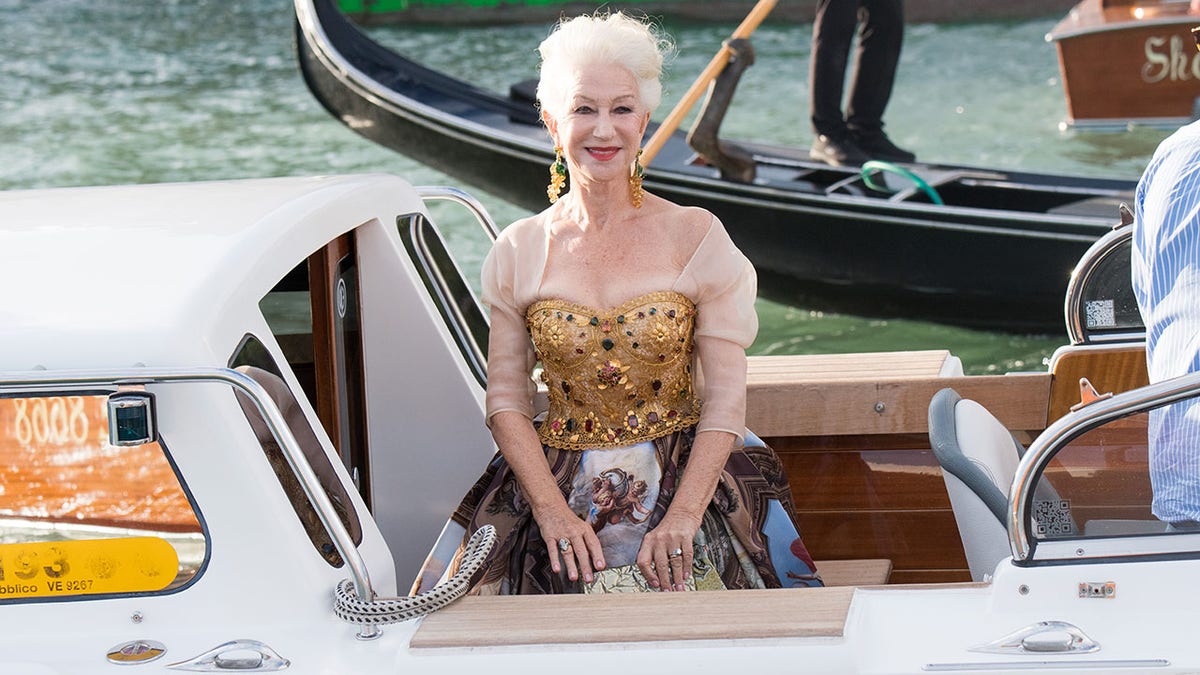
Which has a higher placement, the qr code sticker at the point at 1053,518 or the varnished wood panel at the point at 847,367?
the qr code sticker at the point at 1053,518

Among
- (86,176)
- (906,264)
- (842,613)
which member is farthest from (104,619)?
(86,176)

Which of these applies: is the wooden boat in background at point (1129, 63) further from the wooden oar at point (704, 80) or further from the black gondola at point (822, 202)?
the wooden oar at point (704, 80)

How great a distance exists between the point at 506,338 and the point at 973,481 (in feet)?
2.28

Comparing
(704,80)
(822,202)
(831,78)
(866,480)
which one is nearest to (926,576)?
(866,480)

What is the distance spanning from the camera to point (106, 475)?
1.75 metres

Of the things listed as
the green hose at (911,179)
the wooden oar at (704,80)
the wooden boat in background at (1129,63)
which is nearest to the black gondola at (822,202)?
the green hose at (911,179)

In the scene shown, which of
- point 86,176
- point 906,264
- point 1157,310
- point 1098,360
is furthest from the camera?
point 86,176

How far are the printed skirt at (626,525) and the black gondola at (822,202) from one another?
4.10 m

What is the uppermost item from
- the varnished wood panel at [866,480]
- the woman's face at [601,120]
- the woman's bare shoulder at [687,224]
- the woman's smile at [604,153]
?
the woman's face at [601,120]

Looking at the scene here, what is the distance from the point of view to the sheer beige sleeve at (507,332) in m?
2.13

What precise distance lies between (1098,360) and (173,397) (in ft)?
5.36

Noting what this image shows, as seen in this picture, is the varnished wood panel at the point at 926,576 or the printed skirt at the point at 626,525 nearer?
the printed skirt at the point at 626,525

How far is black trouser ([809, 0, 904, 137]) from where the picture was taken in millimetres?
6957

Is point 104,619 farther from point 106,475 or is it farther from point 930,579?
point 930,579
